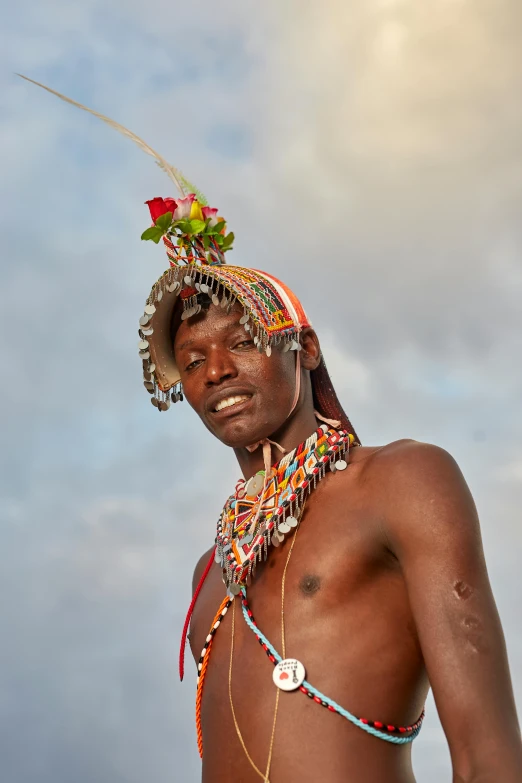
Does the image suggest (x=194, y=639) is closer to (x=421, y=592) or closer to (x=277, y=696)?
(x=277, y=696)

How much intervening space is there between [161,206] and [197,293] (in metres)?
0.64

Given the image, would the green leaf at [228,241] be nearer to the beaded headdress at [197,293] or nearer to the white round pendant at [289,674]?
the beaded headdress at [197,293]

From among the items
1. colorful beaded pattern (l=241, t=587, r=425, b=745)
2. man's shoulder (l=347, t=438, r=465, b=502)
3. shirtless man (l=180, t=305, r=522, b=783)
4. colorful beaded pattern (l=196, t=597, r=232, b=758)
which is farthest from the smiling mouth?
colorful beaded pattern (l=241, t=587, r=425, b=745)

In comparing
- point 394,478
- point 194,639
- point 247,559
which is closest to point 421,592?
point 394,478

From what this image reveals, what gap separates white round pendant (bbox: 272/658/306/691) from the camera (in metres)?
A: 3.98

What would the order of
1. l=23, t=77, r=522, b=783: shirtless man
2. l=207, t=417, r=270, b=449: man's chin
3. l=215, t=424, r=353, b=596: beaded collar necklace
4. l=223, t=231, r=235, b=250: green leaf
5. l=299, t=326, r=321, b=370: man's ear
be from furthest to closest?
l=223, t=231, r=235, b=250: green leaf, l=299, t=326, r=321, b=370: man's ear, l=207, t=417, r=270, b=449: man's chin, l=215, t=424, r=353, b=596: beaded collar necklace, l=23, t=77, r=522, b=783: shirtless man

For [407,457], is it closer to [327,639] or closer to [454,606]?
[454,606]

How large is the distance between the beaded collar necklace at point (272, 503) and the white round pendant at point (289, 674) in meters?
0.53

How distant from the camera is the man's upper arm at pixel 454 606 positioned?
139 inches

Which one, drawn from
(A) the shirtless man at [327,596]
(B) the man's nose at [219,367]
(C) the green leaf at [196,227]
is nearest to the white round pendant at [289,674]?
(A) the shirtless man at [327,596]

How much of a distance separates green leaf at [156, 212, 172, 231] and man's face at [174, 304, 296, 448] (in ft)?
2.06

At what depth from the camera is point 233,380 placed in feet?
15.6

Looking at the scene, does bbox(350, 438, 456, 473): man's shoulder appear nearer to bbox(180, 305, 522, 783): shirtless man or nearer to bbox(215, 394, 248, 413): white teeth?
bbox(180, 305, 522, 783): shirtless man

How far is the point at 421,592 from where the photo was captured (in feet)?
12.4
